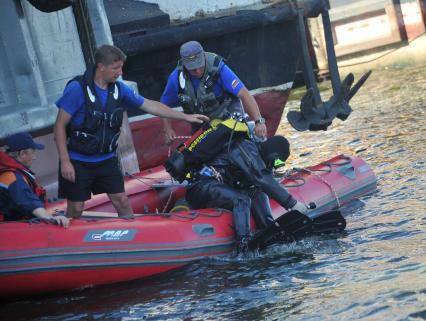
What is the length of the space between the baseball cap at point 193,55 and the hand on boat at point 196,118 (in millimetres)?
386

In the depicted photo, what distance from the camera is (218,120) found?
7852 mm

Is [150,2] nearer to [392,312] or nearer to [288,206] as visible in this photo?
[288,206]

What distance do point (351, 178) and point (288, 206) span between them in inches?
53.5

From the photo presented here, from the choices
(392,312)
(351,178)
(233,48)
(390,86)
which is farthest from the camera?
(390,86)

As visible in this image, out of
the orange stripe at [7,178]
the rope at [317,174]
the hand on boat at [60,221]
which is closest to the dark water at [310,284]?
the rope at [317,174]

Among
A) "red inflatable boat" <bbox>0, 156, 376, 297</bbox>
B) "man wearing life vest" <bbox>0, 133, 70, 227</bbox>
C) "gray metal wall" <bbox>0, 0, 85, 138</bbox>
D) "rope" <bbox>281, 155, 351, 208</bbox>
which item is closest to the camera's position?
"red inflatable boat" <bbox>0, 156, 376, 297</bbox>

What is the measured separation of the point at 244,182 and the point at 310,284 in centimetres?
143

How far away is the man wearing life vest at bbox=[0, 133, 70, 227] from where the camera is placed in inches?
277

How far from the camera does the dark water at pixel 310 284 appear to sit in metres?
6.04

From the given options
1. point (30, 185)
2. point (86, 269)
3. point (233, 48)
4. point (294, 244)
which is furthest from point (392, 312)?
point (233, 48)

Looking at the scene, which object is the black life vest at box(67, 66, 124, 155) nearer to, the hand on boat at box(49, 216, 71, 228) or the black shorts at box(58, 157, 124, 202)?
the black shorts at box(58, 157, 124, 202)

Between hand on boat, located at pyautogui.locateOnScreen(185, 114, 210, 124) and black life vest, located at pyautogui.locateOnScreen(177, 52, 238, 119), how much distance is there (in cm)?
20

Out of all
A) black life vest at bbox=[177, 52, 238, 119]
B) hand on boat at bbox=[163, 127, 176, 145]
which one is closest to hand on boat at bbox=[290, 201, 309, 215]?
black life vest at bbox=[177, 52, 238, 119]

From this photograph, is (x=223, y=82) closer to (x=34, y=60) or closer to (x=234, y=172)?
(x=234, y=172)
